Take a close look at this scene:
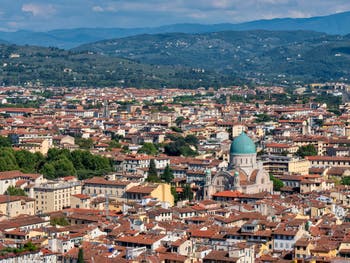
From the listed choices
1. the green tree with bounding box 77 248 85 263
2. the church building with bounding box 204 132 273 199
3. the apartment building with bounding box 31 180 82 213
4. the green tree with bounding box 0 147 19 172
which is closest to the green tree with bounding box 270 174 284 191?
the church building with bounding box 204 132 273 199

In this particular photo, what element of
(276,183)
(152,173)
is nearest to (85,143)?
(152,173)

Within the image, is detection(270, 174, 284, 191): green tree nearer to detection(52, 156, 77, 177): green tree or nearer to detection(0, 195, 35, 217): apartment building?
detection(52, 156, 77, 177): green tree

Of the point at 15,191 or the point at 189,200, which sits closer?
the point at 15,191

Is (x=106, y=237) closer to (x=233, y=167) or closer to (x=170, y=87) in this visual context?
(x=233, y=167)

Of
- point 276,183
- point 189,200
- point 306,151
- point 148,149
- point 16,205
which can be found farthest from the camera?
point 148,149

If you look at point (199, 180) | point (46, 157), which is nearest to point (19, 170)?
point (46, 157)

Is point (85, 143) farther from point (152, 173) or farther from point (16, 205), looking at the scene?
A: point (16, 205)

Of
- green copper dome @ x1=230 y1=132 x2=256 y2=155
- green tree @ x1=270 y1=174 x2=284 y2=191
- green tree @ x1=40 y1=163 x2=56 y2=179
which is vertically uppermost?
green copper dome @ x1=230 y1=132 x2=256 y2=155

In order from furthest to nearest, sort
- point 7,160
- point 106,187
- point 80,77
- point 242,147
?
point 80,77 → point 7,160 → point 242,147 → point 106,187
